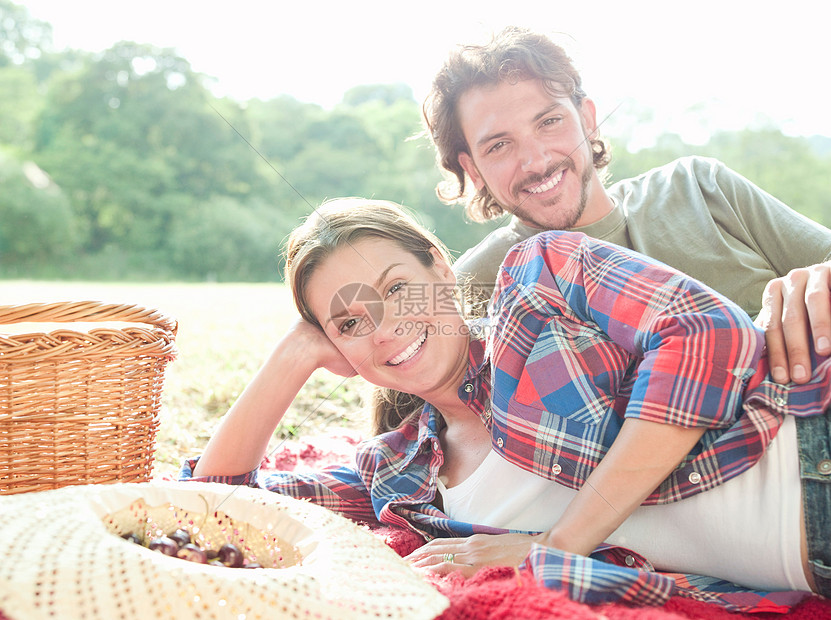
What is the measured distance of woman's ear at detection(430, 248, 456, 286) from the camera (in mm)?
1578

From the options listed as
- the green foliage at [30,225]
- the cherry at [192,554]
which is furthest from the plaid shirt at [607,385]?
the green foliage at [30,225]

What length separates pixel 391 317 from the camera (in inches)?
56.1

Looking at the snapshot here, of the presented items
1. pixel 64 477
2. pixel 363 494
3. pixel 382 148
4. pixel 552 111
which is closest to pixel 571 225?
pixel 552 111

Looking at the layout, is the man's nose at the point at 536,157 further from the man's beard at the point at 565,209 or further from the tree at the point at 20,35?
the tree at the point at 20,35

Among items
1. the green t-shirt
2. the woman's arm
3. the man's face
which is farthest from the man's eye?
the woman's arm

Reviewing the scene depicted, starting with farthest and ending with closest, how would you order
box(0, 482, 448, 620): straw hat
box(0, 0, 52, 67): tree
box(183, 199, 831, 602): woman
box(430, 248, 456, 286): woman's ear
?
box(0, 0, 52, 67): tree
box(430, 248, 456, 286): woman's ear
box(183, 199, 831, 602): woman
box(0, 482, 448, 620): straw hat

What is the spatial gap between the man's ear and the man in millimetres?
109

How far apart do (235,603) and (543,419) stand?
620mm

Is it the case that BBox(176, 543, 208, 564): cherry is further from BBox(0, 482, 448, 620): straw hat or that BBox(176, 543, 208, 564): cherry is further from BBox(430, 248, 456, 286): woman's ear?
BBox(430, 248, 456, 286): woman's ear

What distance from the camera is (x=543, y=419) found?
1.22 m

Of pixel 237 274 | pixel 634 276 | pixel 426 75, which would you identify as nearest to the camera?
pixel 634 276

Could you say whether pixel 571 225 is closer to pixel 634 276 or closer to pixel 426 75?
pixel 426 75

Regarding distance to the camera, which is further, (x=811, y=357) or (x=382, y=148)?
(x=382, y=148)

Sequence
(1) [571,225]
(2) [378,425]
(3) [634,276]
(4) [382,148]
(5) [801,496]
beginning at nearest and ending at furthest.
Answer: (5) [801,496], (3) [634,276], (2) [378,425], (1) [571,225], (4) [382,148]
